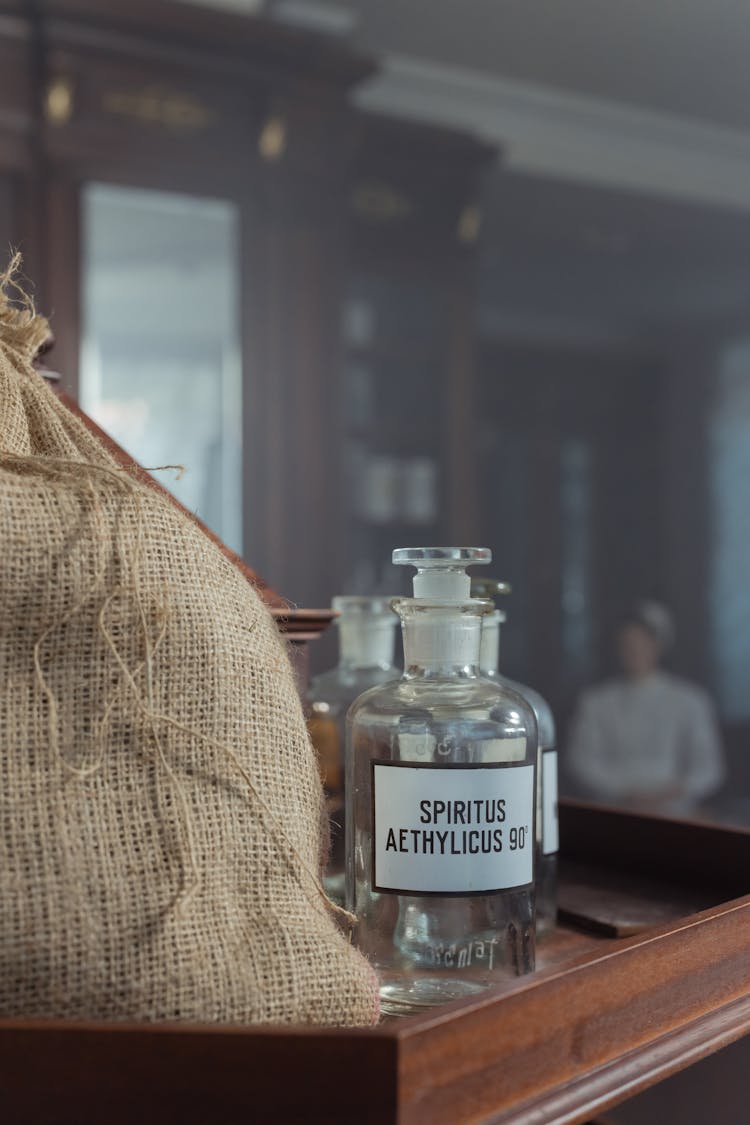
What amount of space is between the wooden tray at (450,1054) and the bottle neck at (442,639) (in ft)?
0.40

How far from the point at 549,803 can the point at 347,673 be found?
0.14m

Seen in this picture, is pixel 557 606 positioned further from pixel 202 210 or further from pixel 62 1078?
pixel 62 1078

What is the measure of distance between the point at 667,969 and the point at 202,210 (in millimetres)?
2387

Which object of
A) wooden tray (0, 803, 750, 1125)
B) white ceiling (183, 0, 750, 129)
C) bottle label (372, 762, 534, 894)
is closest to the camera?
wooden tray (0, 803, 750, 1125)

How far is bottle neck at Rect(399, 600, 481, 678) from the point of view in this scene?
45cm

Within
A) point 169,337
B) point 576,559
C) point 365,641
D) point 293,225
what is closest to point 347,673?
point 365,641

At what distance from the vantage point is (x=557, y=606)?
4180 millimetres

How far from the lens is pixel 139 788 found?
358 millimetres

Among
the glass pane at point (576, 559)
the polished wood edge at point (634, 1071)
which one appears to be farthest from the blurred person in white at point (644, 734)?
the polished wood edge at point (634, 1071)

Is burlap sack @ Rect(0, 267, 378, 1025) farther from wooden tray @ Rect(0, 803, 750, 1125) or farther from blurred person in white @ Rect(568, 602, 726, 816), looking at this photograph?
blurred person in white @ Rect(568, 602, 726, 816)

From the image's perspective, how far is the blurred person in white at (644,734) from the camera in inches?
129

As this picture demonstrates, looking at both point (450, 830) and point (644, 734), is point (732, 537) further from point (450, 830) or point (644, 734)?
point (450, 830)

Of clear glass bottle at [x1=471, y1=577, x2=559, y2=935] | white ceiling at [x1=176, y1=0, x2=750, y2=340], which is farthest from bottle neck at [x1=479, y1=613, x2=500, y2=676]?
white ceiling at [x1=176, y1=0, x2=750, y2=340]

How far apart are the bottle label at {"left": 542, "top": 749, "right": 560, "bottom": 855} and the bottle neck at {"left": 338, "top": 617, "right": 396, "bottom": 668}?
117 millimetres
